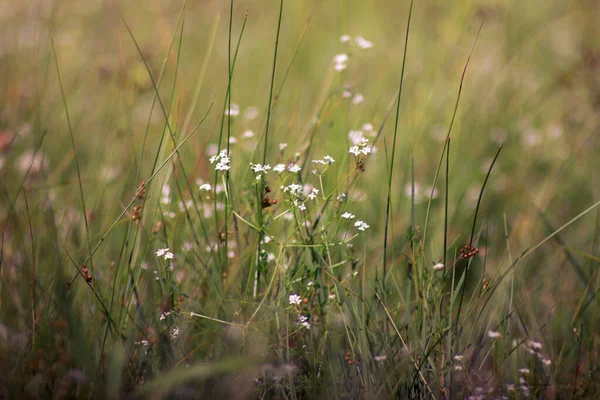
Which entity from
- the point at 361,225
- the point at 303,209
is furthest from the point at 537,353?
the point at 303,209

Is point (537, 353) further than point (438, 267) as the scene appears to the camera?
No

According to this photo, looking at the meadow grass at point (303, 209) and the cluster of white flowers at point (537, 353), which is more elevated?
the meadow grass at point (303, 209)

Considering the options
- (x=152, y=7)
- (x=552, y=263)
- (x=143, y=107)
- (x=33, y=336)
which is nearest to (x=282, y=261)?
(x=33, y=336)

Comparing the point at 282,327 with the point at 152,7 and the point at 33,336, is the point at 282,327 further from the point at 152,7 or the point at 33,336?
the point at 152,7

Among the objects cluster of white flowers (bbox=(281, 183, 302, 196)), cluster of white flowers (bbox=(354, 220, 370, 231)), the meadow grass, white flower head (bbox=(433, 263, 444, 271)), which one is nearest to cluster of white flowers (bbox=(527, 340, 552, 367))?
the meadow grass

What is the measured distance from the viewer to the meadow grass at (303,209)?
1.31 metres

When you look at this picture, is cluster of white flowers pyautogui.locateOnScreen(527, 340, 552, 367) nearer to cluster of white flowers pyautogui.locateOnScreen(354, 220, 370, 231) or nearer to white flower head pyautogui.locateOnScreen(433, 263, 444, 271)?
Answer: white flower head pyautogui.locateOnScreen(433, 263, 444, 271)

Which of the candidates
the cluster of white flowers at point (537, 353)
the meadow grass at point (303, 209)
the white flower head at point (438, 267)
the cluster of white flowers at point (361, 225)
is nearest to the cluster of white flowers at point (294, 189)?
the meadow grass at point (303, 209)

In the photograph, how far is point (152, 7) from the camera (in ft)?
14.8

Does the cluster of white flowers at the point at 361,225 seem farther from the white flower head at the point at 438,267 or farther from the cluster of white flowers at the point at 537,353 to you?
the cluster of white flowers at the point at 537,353

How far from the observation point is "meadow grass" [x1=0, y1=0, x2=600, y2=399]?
1310mm

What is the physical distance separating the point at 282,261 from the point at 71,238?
2.37ft

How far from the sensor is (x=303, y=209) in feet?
4.83

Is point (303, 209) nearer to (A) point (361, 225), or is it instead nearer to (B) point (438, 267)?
(A) point (361, 225)
